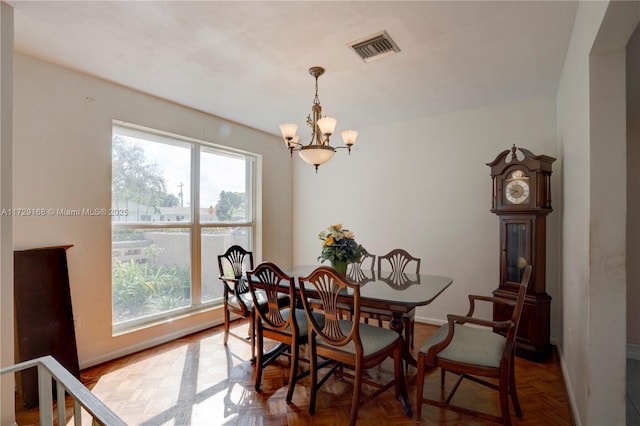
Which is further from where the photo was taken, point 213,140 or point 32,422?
point 213,140

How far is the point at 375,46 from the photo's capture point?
243 centimetres

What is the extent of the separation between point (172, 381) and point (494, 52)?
147 inches

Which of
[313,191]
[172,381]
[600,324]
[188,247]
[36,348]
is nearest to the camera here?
[600,324]

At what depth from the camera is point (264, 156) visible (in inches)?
192

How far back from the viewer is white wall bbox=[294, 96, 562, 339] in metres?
3.57

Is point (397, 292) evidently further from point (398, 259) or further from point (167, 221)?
point (167, 221)

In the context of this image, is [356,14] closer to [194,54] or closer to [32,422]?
[194,54]

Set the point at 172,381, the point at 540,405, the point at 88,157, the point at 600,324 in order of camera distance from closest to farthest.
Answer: the point at 600,324, the point at 540,405, the point at 172,381, the point at 88,157

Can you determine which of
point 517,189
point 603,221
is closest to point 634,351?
point 517,189

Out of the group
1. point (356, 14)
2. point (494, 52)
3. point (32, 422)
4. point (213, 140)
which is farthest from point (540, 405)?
point (213, 140)

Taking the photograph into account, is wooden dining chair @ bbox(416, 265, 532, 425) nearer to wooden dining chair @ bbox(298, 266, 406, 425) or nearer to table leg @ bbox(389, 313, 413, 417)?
table leg @ bbox(389, 313, 413, 417)

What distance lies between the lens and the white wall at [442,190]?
357 cm

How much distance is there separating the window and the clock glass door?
3331 mm

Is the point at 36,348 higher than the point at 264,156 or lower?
lower
